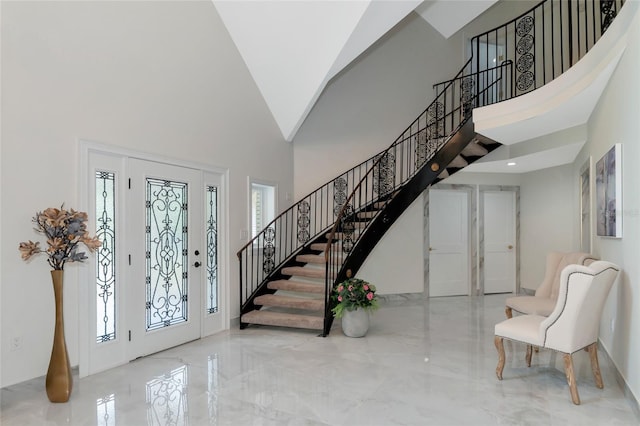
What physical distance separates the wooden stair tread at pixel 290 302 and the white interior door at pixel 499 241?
13.3ft

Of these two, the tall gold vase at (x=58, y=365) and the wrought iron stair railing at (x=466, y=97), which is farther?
the wrought iron stair railing at (x=466, y=97)

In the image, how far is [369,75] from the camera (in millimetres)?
6965

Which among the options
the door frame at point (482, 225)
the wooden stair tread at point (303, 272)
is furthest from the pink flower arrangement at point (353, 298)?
the door frame at point (482, 225)

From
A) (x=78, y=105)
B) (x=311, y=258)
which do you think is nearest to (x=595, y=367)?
(x=311, y=258)

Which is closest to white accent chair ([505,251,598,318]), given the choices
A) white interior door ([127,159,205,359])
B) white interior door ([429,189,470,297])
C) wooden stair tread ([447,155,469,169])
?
wooden stair tread ([447,155,469,169])

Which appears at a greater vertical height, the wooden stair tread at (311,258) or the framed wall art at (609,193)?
the framed wall art at (609,193)

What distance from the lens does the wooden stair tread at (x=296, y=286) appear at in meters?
5.06

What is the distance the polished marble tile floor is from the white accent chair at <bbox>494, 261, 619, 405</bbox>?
371mm

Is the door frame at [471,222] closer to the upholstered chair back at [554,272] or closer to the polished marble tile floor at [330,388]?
the upholstered chair back at [554,272]

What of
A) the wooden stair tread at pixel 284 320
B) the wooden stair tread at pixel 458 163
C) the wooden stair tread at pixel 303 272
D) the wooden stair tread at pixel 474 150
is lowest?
the wooden stair tread at pixel 284 320

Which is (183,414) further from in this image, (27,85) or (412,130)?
(412,130)

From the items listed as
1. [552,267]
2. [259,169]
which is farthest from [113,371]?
[552,267]

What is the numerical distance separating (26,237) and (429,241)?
19.5 feet

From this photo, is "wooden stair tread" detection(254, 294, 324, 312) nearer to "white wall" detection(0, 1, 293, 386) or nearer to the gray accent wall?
"white wall" detection(0, 1, 293, 386)
